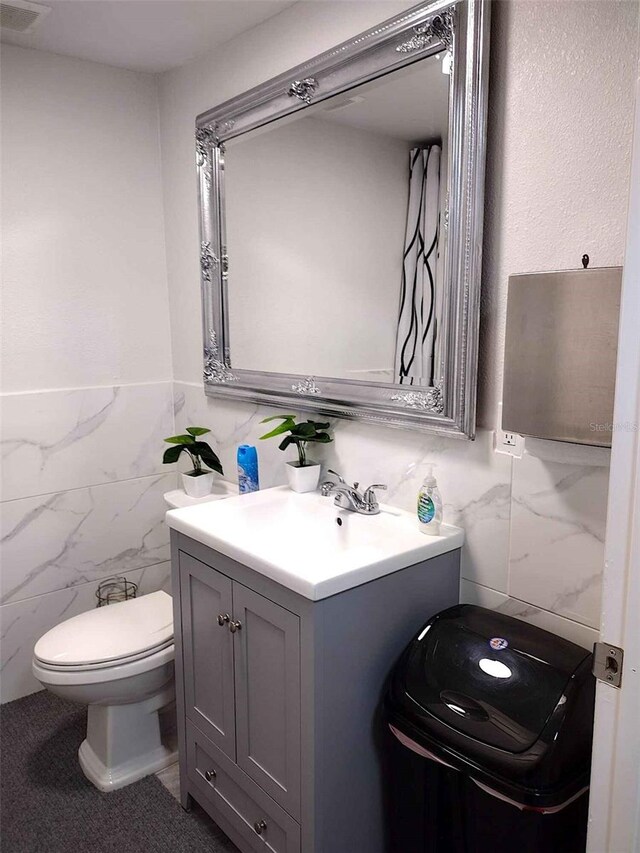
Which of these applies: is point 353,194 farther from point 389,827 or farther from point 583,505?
point 389,827

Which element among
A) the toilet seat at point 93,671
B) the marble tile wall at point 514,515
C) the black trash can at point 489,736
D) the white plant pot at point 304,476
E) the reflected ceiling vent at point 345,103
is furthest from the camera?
the white plant pot at point 304,476

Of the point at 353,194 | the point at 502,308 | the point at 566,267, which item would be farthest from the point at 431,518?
the point at 353,194

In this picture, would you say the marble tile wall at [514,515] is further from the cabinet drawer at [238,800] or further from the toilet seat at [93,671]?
the toilet seat at [93,671]

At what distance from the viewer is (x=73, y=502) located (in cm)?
259

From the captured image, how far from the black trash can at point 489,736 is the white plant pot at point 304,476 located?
68 cm

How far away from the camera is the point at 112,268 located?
2.60 metres

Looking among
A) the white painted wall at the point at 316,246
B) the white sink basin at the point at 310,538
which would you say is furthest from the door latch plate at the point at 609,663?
the white painted wall at the point at 316,246

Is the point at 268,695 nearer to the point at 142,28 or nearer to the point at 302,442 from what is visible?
the point at 302,442

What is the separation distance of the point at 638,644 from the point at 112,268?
233 cm

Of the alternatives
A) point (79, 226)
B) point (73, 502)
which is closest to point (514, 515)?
point (73, 502)

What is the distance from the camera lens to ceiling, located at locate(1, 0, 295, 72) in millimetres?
1998

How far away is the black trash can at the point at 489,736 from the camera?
117 centimetres

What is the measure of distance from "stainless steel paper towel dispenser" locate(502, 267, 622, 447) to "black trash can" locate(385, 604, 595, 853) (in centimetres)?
46

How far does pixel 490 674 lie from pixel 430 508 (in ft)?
1.40
